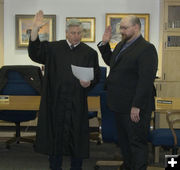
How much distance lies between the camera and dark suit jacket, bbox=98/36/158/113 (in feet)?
8.20

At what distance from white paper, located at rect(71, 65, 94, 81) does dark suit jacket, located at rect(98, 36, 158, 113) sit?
18cm

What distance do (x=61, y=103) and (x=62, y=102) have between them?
1 cm

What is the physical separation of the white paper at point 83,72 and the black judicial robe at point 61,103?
141 mm

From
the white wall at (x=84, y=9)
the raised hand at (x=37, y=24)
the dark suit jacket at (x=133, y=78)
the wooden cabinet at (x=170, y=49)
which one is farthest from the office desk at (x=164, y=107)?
the white wall at (x=84, y=9)

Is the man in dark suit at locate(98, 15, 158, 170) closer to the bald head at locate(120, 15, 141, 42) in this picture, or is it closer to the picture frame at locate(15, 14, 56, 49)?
the bald head at locate(120, 15, 141, 42)

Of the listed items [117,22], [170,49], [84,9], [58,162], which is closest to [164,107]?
[58,162]

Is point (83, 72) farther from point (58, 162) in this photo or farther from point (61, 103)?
point (58, 162)

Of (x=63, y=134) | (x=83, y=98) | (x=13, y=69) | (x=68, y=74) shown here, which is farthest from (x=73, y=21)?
(x=13, y=69)

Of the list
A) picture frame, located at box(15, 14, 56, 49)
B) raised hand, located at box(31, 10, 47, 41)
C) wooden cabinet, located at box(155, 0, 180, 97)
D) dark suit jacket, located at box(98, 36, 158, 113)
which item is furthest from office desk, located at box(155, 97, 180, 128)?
picture frame, located at box(15, 14, 56, 49)

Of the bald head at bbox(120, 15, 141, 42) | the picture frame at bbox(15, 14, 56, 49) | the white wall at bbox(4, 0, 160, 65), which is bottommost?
the bald head at bbox(120, 15, 141, 42)

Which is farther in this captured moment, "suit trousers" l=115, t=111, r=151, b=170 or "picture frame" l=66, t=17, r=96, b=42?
"picture frame" l=66, t=17, r=96, b=42

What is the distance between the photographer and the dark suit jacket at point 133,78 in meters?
2.50

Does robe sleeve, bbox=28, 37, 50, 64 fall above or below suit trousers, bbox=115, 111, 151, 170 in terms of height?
above

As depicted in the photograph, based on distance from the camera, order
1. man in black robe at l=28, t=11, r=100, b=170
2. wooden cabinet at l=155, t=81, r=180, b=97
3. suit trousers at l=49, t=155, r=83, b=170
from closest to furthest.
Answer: man in black robe at l=28, t=11, r=100, b=170, suit trousers at l=49, t=155, r=83, b=170, wooden cabinet at l=155, t=81, r=180, b=97
